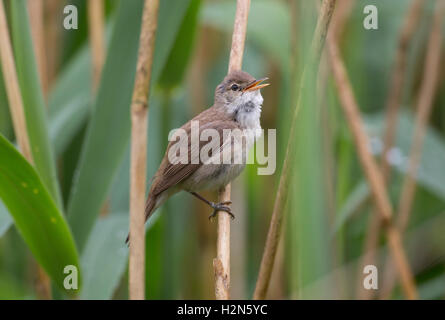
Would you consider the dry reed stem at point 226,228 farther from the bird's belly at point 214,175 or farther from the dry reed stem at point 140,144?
the dry reed stem at point 140,144

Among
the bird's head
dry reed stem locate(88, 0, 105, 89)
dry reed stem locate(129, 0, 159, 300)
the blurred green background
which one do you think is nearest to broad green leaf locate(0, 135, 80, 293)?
the blurred green background

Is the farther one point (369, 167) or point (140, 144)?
point (369, 167)

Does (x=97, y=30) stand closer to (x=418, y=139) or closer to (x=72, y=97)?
(x=72, y=97)

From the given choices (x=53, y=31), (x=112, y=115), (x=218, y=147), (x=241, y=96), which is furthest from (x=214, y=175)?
(x=53, y=31)

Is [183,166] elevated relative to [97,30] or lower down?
lower down

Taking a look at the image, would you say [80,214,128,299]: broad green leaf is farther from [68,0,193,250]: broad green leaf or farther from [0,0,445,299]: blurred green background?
[68,0,193,250]: broad green leaf

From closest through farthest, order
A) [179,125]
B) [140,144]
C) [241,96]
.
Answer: [140,144] → [241,96] → [179,125]
